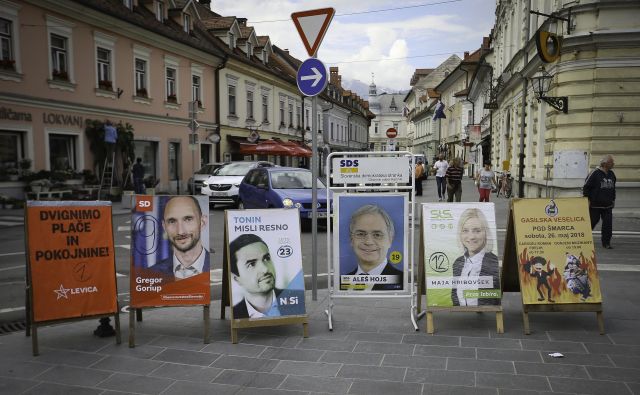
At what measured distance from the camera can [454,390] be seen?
3719mm

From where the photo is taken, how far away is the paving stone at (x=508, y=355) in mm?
4301

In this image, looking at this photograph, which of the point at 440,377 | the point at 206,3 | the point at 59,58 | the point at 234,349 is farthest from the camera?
the point at 206,3

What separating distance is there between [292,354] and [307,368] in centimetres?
35

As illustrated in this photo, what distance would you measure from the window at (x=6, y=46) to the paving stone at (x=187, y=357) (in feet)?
49.2

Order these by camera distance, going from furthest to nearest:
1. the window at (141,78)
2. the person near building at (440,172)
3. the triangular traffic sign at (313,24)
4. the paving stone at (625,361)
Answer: the window at (141,78) → the person near building at (440,172) → the triangular traffic sign at (313,24) → the paving stone at (625,361)

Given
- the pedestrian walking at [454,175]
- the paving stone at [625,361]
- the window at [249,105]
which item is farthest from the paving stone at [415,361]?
the window at [249,105]

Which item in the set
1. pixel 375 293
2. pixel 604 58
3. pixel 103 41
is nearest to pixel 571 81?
pixel 604 58

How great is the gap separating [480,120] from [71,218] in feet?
138

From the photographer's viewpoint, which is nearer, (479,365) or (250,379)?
(250,379)

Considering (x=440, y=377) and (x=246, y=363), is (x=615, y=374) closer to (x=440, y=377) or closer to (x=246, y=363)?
(x=440, y=377)

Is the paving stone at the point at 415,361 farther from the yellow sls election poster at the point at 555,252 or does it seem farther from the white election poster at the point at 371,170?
the white election poster at the point at 371,170

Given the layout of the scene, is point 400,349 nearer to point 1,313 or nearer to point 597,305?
point 597,305

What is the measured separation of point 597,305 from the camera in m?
4.96

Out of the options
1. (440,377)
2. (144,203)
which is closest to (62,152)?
(144,203)
